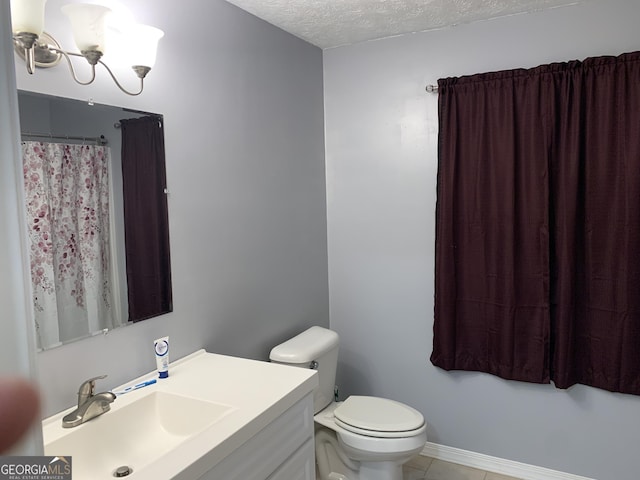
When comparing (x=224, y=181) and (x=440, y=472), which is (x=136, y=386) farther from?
(x=440, y=472)

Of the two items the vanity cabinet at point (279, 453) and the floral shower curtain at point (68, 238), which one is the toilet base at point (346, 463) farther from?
the floral shower curtain at point (68, 238)

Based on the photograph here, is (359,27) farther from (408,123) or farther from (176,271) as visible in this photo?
(176,271)

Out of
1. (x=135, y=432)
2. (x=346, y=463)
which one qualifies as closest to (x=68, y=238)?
(x=135, y=432)

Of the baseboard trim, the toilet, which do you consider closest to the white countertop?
the toilet

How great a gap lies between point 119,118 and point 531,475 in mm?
2649

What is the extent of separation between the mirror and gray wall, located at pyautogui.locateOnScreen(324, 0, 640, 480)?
4.48 ft

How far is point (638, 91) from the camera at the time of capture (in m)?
2.15

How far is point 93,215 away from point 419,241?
177cm

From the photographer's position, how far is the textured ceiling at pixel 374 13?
224 cm

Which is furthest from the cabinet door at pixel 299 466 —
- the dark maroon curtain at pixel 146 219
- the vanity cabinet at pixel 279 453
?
the dark maroon curtain at pixel 146 219

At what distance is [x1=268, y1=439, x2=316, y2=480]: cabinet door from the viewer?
1584 millimetres

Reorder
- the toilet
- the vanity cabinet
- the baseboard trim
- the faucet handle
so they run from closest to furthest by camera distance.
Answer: the vanity cabinet, the faucet handle, the toilet, the baseboard trim

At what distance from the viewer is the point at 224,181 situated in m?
2.16

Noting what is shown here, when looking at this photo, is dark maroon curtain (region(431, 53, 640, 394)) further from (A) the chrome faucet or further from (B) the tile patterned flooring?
(A) the chrome faucet
